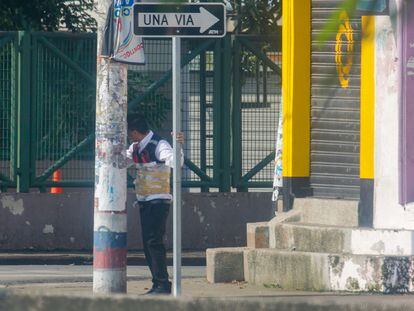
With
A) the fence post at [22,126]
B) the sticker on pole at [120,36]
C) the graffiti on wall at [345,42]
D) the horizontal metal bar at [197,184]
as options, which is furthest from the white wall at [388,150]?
the graffiti on wall at [345,42]

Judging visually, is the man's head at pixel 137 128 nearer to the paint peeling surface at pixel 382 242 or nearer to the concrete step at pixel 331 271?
the concrete step at pixel 331 271

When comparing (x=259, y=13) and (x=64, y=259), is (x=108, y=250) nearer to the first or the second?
(x=64, y=259)

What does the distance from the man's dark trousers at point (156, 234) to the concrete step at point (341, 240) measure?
4.18 feet

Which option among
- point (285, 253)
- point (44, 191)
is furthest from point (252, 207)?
point (285, 253)

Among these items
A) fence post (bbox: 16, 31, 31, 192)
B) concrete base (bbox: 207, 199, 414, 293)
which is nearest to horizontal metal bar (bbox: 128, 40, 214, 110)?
fence post (bbox: 16, 31, 31, 192)

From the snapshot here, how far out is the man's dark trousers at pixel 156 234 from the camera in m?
9.60

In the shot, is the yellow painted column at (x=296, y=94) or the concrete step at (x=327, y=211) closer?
the concrete step at (x=327, y=211)

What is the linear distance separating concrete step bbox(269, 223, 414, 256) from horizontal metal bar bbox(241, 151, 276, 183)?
399 centimetres

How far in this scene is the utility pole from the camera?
9.09 metres

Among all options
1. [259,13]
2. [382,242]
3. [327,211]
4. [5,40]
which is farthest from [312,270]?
[259,13]

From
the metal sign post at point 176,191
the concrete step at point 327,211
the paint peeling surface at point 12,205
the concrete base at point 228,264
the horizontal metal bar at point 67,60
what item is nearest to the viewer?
the metal sign post at point 176,191


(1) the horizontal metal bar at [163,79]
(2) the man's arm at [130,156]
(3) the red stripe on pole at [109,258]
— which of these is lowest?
(3) the red stripe on pole at [109,258]

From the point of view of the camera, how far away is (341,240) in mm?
9695

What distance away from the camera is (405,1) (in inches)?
73.8
